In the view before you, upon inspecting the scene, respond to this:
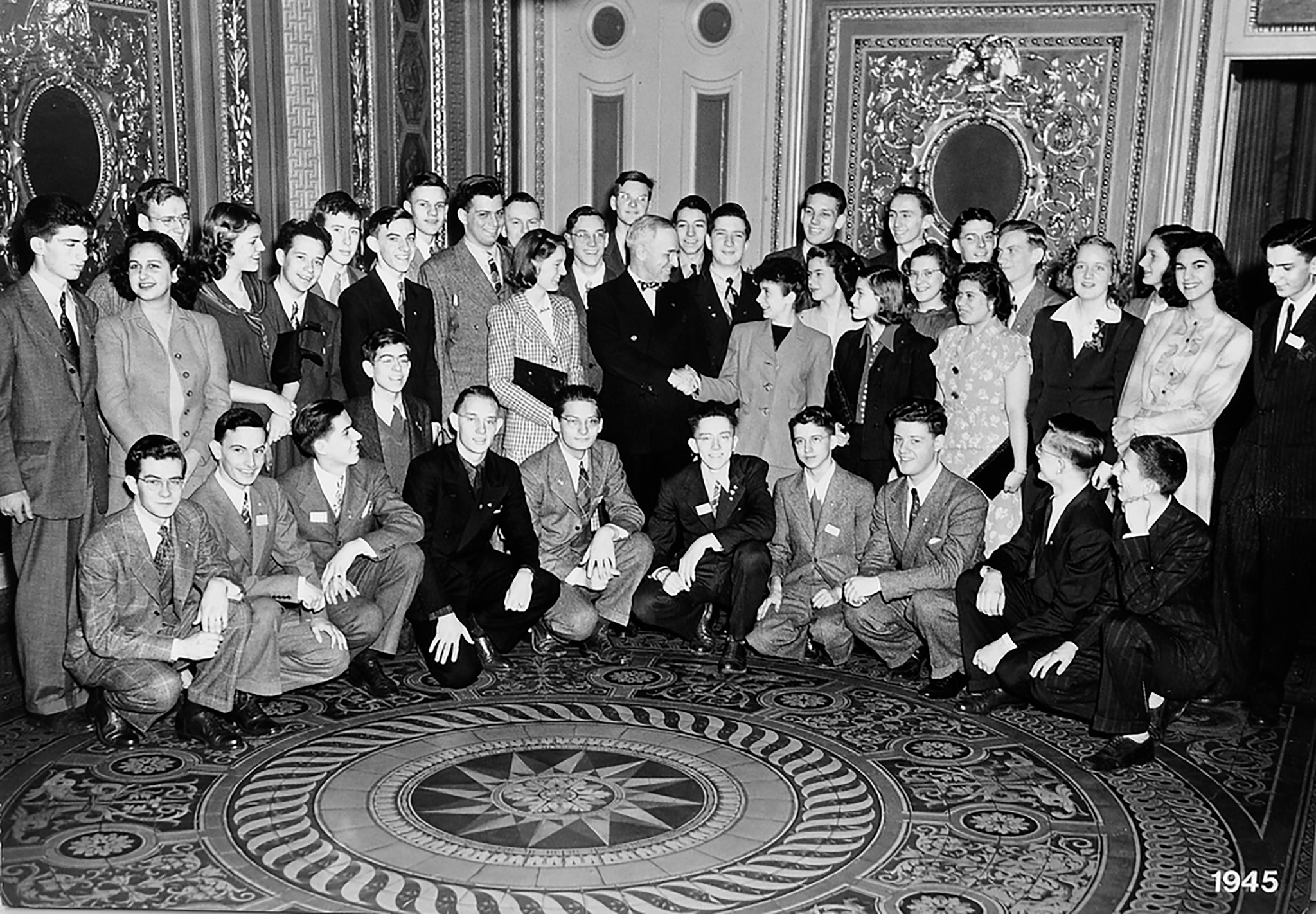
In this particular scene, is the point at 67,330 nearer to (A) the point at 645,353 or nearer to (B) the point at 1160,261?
(A) the point at 645,353

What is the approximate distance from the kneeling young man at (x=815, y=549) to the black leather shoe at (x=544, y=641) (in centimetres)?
69

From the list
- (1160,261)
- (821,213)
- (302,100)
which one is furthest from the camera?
(821,213)

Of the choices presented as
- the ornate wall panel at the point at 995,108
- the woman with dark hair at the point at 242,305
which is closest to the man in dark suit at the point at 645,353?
the woman with dark hair at the point at 242,305

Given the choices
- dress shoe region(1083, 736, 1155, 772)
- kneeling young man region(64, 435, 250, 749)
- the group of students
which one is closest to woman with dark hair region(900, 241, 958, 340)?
the group of students

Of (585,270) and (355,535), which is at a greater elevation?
(585,270)

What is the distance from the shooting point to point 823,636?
4844 mm

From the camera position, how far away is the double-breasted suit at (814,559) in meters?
4.86

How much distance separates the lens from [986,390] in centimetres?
500

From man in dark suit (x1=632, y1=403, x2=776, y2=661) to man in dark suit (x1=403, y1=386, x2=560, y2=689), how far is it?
0.42m

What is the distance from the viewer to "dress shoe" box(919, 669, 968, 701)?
459 cm

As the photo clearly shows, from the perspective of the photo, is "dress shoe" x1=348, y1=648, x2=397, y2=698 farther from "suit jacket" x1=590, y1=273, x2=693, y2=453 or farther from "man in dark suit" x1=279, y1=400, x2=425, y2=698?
"suit jacket" x1=590, y1=273, x2=693, y2=453

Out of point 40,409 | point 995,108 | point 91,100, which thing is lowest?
point 40,409

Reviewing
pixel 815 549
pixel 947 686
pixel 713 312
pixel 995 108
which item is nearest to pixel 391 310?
pixel 713 312

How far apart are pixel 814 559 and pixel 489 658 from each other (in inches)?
46.6
